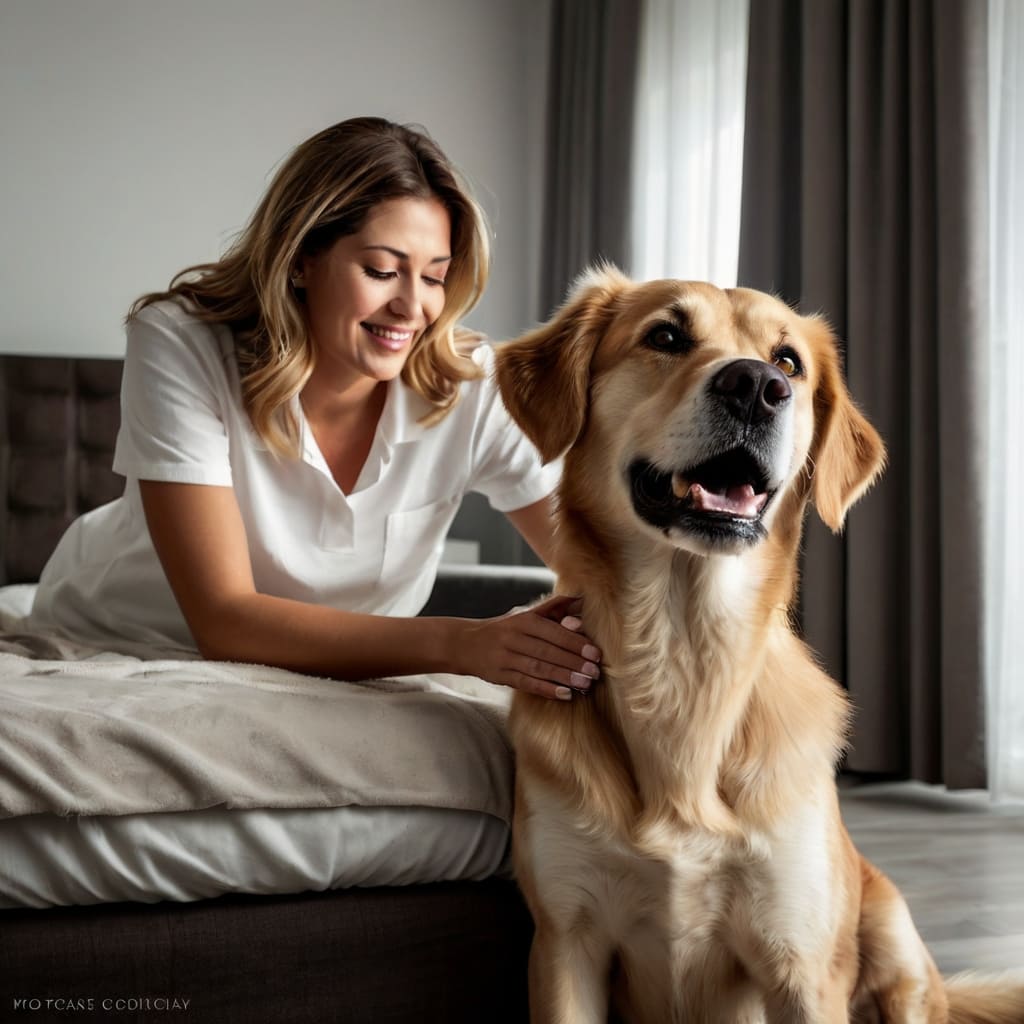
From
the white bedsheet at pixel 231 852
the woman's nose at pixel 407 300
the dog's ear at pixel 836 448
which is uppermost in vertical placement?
the woman's nose at pixel 407 300

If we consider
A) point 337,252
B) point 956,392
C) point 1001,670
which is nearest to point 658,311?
point 337,252

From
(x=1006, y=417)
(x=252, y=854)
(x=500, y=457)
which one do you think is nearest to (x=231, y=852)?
(x=252, y=854)

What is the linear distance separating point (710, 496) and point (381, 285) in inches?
31.8

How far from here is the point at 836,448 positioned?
1.48 metres

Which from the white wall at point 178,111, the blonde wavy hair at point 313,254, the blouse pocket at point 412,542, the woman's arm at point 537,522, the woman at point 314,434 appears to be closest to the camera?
the woman at point 314,434

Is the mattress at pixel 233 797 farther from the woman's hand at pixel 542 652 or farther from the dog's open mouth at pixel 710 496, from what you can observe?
the dog's open mouth at pixel 710 496

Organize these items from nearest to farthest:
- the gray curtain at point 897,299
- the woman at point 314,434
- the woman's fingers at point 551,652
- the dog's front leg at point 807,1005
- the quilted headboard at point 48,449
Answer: the dog's front leg at point 807,1005
the woman's fingers at point 551,652
the woman at point 314,434
the gray curtain at point 897,299
the quilted headboard at point 48,449

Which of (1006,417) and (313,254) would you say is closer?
(313,254)

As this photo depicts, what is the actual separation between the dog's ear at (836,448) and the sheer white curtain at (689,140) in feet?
8.27

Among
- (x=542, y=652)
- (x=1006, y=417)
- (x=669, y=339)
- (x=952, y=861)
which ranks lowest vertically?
(x=952, y=861)

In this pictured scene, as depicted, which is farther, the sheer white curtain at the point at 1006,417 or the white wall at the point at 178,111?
the white wall at the point at 178,111

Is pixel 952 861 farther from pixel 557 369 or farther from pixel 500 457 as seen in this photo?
pixel 557 369

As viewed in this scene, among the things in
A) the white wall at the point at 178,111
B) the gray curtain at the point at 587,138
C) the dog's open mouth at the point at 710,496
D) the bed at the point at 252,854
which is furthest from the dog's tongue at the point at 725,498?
the white wall at the point at 178,111

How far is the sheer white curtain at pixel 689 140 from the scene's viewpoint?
13.3 ft
